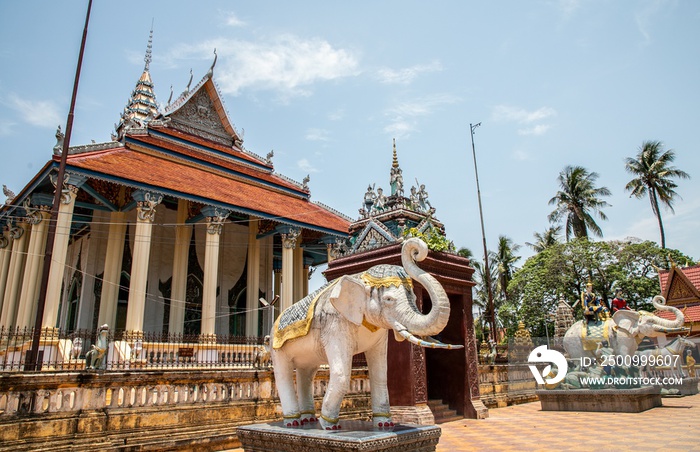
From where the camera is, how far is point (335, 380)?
13.7ft

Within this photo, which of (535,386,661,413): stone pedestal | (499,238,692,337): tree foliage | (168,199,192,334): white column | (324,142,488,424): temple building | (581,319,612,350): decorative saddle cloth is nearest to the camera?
(324,142,488,424): temple building

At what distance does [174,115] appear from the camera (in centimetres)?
2228

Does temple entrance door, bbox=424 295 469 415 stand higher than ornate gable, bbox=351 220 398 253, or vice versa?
ornate gable, bbox=351 220 398 253

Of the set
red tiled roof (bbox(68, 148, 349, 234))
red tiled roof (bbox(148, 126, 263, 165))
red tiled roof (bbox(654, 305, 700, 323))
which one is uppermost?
red tiled roof (bbox(148, 126, 263, 165))

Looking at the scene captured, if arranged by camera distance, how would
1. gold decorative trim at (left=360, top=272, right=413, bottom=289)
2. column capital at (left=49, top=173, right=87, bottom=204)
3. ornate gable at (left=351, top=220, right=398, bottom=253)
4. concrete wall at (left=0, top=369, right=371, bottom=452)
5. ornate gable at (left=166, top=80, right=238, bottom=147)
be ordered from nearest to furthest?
gold decorative trim at (left=360, top=272, right=413, bottom=289)
concrete wall at (left=0, top=369, right=371, bottom=452)
ornate gable at (left=351, top=220, right=398, bottom=253)
column capital at (left=49, top=173, right=87, bottom=204)
ornate gable at (left=166, top=80, right=238, bottom=147)

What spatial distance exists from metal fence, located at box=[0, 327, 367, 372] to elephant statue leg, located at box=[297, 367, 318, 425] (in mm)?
4661

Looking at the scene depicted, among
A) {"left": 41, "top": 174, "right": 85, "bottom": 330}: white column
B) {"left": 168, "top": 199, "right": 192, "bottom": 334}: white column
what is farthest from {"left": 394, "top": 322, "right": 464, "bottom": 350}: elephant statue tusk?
{"left": 168, "top": 199, "right": 192, "bottom": 334}: white column

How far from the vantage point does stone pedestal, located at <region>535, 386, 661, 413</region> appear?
31.7 ft

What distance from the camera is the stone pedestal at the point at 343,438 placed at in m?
3.73

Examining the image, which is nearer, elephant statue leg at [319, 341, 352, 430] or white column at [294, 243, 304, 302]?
elephant statue leg at [319, 341, 352, 430]

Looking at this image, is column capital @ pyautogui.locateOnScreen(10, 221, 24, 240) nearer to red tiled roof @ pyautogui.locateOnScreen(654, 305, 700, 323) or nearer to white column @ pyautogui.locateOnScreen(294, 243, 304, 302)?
white column @ pyautogui.locateOnScreen(294, 243, 304, 302)

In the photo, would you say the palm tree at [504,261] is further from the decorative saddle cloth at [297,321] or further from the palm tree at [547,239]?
the decorative saddle cloth at [297,321]

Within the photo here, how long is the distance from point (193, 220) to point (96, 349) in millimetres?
10162

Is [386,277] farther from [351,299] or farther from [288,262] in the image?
[288,262]
